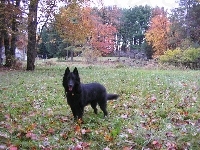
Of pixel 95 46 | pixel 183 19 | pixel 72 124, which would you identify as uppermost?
pixel 183 19

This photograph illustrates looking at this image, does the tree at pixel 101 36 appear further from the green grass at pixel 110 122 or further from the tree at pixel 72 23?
the green grass at pixel 110 122

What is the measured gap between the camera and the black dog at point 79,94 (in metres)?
6.80

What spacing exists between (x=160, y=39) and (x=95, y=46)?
1181cm

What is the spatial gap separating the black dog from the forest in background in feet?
47.1

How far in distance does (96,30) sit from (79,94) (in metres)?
43.0

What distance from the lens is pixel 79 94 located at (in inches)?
277

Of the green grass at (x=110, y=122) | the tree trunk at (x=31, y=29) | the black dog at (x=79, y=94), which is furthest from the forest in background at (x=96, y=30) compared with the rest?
the black dog at (x=79, y=94)

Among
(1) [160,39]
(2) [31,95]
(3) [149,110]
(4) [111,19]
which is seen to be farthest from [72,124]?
(4) [111,19]

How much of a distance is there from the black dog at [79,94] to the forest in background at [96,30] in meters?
14.4

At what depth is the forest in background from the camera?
74.5 feet

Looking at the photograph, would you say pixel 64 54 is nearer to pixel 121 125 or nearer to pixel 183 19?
pixel 183 19

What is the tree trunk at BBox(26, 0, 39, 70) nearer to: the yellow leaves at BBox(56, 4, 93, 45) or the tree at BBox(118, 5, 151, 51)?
the yellow leaves at BBox(56, 4, 93, 45)

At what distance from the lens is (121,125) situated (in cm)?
662

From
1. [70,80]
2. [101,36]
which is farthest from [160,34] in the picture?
[70,80]
